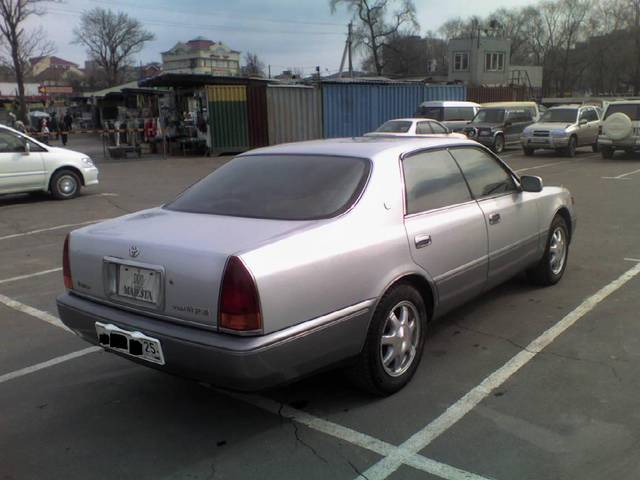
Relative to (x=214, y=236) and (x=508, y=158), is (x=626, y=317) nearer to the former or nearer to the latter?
(x=214, y=236)

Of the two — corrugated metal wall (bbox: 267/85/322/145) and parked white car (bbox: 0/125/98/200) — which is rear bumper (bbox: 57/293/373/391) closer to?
parked white car (bbox: 0/125/98/200)

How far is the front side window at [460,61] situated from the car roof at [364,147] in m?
57.6

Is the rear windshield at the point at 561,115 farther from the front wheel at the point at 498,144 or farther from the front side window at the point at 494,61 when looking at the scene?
the front side window at the point at 494,61

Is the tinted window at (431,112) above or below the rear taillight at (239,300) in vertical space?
above

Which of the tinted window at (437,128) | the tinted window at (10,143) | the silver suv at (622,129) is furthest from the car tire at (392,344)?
the silver suv at (622,129)

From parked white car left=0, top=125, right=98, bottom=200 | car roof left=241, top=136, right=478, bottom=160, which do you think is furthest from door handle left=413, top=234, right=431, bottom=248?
parked white car left=0, top=125, right=98, bottom=200

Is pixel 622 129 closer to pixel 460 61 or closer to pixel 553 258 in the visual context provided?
pixel 553 258

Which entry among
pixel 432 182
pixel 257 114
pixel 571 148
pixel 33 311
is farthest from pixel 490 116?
pixel 33 311

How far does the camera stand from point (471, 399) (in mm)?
3465

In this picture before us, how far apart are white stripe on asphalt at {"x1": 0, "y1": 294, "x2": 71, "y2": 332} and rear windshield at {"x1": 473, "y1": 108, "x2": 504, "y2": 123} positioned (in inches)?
754

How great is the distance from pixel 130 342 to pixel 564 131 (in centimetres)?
1870

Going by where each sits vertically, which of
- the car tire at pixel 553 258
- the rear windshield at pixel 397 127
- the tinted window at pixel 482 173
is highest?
the rear windshield at pixel 397 127

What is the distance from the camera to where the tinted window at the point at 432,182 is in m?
3.81

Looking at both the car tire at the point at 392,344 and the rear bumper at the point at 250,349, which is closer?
the rear bumper at the point at 250,349
